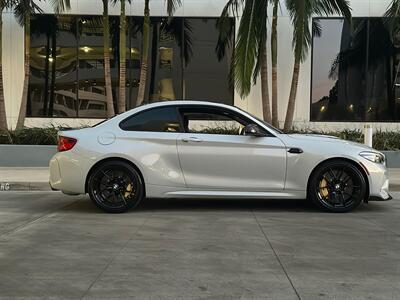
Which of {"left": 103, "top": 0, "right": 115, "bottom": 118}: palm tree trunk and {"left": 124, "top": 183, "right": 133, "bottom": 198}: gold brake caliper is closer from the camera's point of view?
{"left": 124, "top": 183, "right": 133, "bottom": 198}: gold brake caliper

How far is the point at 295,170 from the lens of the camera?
821cm

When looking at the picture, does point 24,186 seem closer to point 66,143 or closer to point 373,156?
A: point 66,143

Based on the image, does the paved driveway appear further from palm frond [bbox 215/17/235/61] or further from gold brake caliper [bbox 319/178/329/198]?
palm frond [bbox 215/17/235/61]

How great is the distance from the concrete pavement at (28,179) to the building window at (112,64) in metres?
4.72

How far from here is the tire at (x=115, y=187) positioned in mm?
8250

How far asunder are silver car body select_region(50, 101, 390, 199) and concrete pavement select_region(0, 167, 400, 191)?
11.1 feet

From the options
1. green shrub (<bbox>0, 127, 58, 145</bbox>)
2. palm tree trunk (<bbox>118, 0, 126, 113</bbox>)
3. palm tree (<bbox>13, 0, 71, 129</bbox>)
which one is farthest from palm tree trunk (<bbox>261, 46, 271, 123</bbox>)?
green shrub (<bbox>0, 127, 58, 145</bbox>)

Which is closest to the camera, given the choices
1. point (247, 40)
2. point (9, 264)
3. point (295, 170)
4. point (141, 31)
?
point (9, 264)

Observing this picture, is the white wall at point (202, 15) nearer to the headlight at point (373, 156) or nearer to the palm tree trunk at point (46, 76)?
the palm tree trunk at point (46, 76)

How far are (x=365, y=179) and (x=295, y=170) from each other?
1.09 metres

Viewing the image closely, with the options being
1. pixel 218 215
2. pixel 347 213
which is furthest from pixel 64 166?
pixel 347 213

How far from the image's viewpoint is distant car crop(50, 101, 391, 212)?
323 inches

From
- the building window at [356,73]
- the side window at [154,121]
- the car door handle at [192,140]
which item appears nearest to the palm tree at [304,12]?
the building window at [356,73]

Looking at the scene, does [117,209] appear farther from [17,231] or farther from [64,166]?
[17,231]
